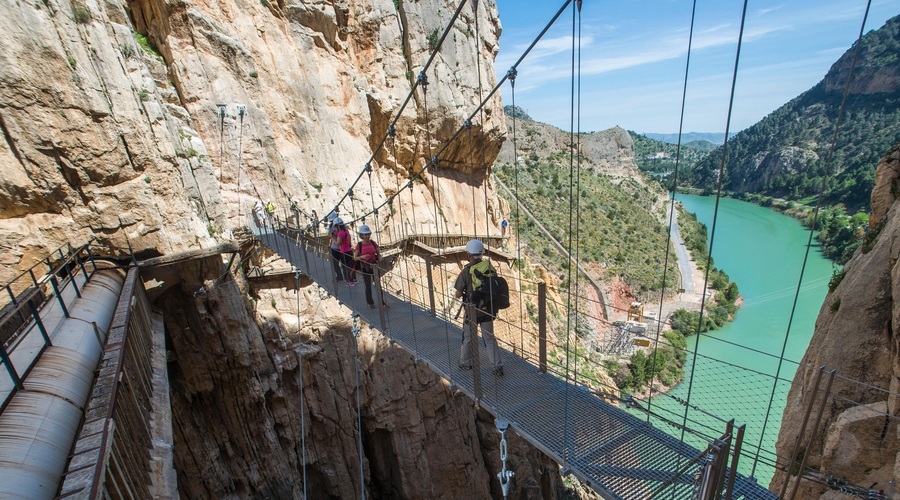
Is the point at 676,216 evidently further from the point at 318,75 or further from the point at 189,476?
the point at 189,476

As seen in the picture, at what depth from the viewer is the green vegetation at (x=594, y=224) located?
29.0 m

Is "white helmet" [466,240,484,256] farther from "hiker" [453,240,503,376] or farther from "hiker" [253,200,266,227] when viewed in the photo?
"hiker" [253,200,266,227]

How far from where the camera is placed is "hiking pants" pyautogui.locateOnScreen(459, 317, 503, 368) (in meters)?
2.99

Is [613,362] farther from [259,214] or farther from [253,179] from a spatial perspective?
[253,179]

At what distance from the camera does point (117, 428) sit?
6.36ft

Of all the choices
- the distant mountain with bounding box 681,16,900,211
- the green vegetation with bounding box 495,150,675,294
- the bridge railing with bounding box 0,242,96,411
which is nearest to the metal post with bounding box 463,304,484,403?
the bridge railing with bounding box 0,242,96,411

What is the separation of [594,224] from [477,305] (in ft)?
115

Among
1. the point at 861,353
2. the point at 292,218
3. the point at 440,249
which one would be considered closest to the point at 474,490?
the point at 440,249

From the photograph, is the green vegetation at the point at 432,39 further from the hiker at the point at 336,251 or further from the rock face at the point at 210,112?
the hiker at the point at 336,251

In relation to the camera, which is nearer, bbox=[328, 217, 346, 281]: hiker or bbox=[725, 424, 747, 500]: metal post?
bbox=[725, 424, 747, 500]: metal post

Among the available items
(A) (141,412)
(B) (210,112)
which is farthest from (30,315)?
(B) (210,112)

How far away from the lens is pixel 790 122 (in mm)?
24547

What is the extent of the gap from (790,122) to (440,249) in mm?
25668

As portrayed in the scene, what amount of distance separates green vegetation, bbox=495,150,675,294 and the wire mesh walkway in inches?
878
